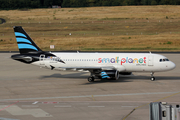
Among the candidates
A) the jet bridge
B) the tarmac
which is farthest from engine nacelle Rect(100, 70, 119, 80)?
the jet bridge

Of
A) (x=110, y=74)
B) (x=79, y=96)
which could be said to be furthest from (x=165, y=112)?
(x=110, y=74)

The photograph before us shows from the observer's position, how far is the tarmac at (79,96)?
23.0 metres

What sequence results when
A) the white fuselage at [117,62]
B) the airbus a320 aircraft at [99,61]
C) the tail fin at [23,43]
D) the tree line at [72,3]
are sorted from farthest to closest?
the tree line at [72,3]
the tail fin at [23,43]
the white fuselage at [117,62]
the airbus a320 aircraft at [99,61]

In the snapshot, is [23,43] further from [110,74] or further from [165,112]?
[165,112]

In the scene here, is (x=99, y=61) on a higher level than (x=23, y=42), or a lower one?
lower

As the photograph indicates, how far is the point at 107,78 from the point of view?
36.0 m

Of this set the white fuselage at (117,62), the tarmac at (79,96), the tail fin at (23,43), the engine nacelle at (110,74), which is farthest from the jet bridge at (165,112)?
the tail fin at (23,43)

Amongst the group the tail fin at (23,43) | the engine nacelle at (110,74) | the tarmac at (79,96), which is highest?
the tail fin at (23,43)

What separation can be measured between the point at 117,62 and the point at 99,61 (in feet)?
9.04

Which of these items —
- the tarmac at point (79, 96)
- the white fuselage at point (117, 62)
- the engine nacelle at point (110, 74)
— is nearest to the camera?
the tarmac at point (79, 96)

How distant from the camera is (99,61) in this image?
128ft

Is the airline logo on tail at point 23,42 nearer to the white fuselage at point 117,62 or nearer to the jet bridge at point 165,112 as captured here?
the white fuselage at point 117,62

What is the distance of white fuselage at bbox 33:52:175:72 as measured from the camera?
124 ft

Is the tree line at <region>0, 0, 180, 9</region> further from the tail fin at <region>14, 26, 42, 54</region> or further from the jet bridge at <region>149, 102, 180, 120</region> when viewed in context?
the jet bridge at <region>149, 102, 180, 120</region>
